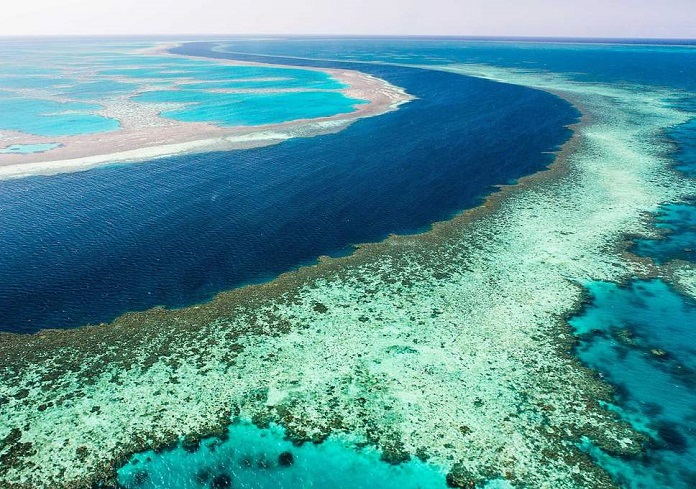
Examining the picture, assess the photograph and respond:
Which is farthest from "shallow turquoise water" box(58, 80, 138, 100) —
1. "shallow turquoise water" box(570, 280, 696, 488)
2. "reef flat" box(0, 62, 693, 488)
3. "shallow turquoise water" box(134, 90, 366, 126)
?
"shallow turquoise water" box(570, 280, 696, 488)

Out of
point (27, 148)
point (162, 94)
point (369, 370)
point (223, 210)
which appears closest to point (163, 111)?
point (162, 94)

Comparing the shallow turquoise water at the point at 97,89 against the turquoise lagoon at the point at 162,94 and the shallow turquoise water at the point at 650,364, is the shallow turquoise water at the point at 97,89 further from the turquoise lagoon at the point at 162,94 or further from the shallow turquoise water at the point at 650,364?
the shallow turquoise water at the point at 650,364

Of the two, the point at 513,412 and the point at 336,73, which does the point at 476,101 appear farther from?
the point at 513,412

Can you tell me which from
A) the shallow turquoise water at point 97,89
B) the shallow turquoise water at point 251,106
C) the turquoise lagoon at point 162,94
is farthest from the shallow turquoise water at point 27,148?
the shallow turquoise water at point 97,89

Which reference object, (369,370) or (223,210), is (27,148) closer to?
(223,210)

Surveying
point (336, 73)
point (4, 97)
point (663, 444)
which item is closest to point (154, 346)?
point (663, 444)

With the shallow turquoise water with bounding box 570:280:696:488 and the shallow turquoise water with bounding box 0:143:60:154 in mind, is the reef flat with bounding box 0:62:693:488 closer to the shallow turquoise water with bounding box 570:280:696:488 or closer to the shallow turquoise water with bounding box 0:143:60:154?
the shallow turquoise water with bounding box 570:280:696:488
